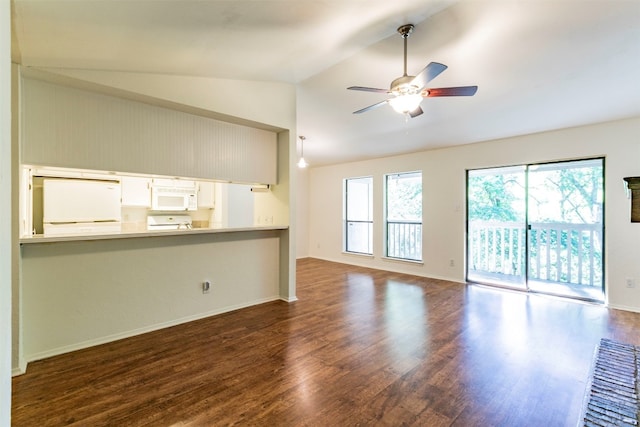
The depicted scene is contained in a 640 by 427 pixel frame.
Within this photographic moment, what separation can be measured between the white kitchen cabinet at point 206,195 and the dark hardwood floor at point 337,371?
283cm

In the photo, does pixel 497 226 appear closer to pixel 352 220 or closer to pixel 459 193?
pixel 459 193

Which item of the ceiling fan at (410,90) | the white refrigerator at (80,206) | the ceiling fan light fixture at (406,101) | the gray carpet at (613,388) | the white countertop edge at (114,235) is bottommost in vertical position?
the gray carpet at (613,388)

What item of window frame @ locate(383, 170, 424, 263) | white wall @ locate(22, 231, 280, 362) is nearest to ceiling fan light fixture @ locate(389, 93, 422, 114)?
Answer: white wall @ locate(22, 231, 280, 362)

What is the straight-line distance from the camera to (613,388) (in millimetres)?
2080

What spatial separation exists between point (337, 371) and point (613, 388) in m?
1.91

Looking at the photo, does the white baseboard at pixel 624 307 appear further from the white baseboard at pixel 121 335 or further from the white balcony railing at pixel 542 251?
the white baseboard at pixel 121 335

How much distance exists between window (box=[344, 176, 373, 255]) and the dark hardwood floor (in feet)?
11.1

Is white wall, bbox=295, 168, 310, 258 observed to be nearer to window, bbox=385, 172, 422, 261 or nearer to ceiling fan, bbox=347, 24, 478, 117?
window, bbox=385, 172, 422, 261

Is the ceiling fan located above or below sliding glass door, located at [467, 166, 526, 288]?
above

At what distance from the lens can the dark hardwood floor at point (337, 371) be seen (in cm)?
182

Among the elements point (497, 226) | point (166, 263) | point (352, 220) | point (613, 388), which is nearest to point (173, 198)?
point (166, 263)

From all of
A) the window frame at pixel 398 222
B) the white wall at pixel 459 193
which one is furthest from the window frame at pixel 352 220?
the window frame at pixel 398 222

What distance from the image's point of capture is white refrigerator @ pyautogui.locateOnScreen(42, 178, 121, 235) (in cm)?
391

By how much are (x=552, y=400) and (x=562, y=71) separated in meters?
2.80
